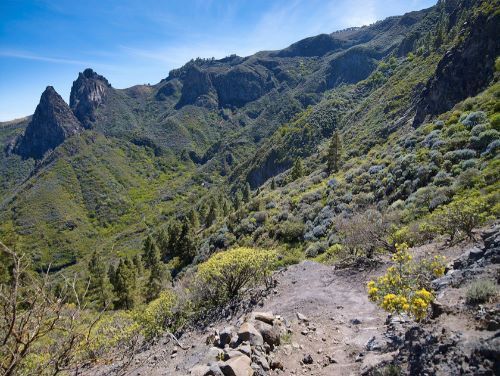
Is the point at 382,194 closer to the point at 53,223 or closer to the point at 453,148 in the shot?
the point at 453,148

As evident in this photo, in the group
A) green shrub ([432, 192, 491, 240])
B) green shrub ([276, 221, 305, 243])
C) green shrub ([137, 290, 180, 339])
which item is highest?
green shrub ([432, 192, 491, 240])

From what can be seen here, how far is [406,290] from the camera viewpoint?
24.4ft

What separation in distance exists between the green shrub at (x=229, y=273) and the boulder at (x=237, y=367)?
574 centimetres

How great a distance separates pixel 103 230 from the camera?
134 m

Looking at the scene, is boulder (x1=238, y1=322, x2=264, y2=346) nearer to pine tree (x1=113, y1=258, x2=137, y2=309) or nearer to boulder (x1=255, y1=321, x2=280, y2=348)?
boulder (x1=255, y1=321, x2=280, y2=348)

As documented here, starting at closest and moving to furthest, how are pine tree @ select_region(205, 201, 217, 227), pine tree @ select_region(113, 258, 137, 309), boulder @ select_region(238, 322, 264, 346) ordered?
boulder @ select_region(238, 322, 264, 346) → pine tree @ select_region(113, 258, 137, 309) → pine tree @ select_region(205, 201, 217, 227)

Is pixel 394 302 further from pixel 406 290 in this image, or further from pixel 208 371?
pixel 208 371

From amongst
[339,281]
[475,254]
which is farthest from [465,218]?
[339,281]

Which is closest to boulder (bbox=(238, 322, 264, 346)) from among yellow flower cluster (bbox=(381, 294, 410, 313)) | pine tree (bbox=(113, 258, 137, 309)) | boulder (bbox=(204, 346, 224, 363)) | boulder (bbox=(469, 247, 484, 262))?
boulder (bbox=(204, 346, 224, 363))

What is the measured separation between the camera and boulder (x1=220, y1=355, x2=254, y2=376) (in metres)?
7.31

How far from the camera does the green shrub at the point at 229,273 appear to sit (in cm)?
1353

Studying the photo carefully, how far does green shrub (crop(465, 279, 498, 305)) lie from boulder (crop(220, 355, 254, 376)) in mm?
4555

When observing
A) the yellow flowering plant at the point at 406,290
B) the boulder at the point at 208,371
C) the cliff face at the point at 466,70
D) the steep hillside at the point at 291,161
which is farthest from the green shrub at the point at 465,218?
the cliff face at the point at 466,70

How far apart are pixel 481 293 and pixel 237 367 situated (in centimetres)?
493
